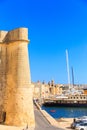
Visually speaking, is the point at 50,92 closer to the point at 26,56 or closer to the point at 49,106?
the point at 49,106

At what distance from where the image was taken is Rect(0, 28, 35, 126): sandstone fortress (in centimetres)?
2514

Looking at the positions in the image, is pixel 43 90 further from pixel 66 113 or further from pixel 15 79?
pixel 15 79

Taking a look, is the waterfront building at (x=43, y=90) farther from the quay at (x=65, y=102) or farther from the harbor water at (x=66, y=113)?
the harbor water at (x=66, y=113)

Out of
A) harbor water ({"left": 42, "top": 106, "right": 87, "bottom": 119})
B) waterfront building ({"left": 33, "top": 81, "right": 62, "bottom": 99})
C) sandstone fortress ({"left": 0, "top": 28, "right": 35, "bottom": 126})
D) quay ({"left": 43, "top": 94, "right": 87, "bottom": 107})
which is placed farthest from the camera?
waterfront building ({"left": 33, "top": 81, "right": 62, "bottom": 99})

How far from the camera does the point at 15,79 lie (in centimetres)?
2538

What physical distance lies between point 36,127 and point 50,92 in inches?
4486

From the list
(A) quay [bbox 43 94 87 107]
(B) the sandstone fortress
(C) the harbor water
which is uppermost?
(B) the sandstone fortress

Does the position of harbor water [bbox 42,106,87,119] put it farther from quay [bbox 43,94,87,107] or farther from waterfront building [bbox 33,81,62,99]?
waterfront building [bbox 33,81,62,99]

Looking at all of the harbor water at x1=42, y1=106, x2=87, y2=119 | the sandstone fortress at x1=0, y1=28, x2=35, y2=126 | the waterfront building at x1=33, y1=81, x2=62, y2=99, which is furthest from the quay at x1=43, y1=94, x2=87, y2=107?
the sandstone fortress at x1=0, y1=28, x2=35, y2=126

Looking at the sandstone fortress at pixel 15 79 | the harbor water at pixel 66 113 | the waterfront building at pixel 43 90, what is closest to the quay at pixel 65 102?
the waterfront building at pixel 43 90

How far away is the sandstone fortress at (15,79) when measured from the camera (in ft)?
82.5

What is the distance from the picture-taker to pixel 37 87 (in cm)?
10812

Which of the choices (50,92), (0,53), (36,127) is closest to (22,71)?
(0,53)

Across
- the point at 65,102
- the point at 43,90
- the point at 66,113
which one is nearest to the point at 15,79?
the point at 66,113
